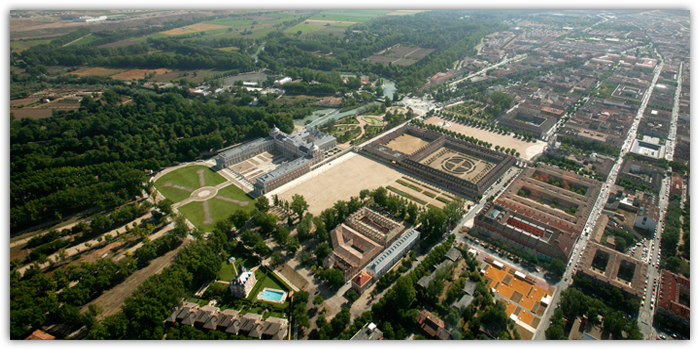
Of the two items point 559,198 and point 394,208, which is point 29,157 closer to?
point 394,208

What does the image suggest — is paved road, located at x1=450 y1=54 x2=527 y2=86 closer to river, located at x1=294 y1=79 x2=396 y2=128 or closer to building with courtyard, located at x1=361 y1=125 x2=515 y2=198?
river, located at x1=294 y1=79 x2=396 y2=128

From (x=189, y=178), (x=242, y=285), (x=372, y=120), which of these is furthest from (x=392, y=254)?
(x=372, y=120)

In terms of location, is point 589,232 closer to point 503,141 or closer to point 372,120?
point 503,141

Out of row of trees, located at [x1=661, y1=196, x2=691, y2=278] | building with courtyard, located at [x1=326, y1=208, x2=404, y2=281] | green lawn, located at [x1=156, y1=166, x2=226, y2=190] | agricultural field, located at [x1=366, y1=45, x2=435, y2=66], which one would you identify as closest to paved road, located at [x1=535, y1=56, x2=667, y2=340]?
row of trees, located at [x1=661, y1=196, x2=691, y2=278]

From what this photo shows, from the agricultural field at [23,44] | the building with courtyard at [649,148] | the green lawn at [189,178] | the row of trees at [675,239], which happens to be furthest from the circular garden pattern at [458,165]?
the agricultural field at [23,44]

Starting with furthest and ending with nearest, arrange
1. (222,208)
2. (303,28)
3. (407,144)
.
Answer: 1. (303,28)
2. (407,144)
3. (222,208)
